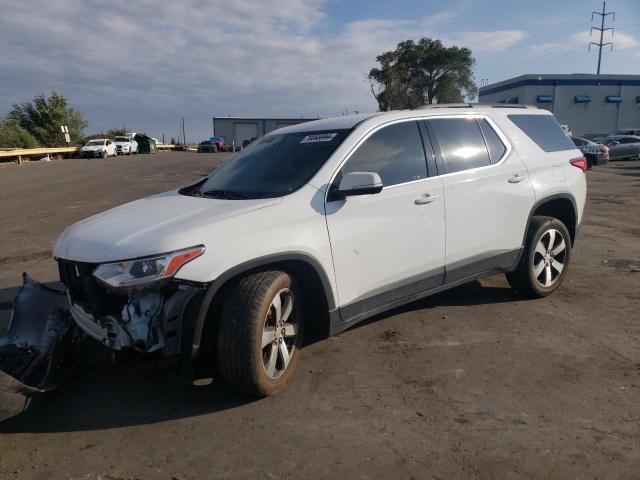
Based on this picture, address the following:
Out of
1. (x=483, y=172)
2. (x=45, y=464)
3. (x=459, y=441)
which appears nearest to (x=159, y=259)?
(x=45, y=464)

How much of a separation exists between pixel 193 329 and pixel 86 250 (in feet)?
2.84

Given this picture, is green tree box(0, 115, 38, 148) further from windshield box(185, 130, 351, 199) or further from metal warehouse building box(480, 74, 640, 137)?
metal warehouse building box(480, 74, 640, 137)

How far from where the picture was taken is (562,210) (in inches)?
209

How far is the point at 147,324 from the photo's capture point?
2906 mm

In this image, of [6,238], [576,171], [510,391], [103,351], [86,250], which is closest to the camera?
[86,250]

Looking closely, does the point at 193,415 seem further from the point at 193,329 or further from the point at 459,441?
the point at 459,441

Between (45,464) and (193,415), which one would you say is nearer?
(45,464)

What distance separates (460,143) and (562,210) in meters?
1.66

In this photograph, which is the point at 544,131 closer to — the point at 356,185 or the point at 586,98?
the point at 356,185

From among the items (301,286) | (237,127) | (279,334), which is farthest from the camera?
(237,127)

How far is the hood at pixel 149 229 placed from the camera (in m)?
2.92

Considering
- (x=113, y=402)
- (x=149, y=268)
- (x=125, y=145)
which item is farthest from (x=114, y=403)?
(x=125, y=145)

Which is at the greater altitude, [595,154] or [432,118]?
[432,118]

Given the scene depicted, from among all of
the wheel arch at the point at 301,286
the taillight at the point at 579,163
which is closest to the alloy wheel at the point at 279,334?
the wheel arch at the point at 301,286
